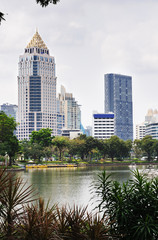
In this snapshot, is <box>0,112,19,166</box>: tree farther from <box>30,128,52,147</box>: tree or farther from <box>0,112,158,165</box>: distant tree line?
<box>30,128,52,147</box>: tree

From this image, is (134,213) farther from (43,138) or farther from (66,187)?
(43,138)

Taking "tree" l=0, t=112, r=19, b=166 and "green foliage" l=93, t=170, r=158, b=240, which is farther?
"tree" l=0, t=112, r=19, b=166

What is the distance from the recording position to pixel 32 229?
376 inches

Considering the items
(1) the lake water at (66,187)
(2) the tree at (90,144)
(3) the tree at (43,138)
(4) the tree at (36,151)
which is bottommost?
(1) the lake water at (66,187)

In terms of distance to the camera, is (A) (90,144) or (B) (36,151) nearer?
(B) (36,151)

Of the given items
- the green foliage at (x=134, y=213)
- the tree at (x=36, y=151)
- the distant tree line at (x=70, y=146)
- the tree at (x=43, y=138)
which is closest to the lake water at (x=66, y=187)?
the green foliage at (x=134, y=213)

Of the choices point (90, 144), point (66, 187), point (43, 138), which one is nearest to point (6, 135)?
point (66, 187)

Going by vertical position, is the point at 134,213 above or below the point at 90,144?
below

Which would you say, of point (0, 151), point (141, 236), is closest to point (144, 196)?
point (141, 236)

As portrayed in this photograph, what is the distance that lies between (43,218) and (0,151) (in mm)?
69392

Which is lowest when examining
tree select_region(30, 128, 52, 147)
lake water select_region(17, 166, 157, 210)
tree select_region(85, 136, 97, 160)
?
lake water select_region(17, 166, 157, 210)

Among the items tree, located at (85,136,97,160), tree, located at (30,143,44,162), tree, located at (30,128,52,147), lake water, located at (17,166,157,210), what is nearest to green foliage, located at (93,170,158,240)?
lake water, located at (17,166,157,210)

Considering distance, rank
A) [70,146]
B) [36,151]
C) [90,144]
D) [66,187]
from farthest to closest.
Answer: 1. [90,144]
2. [70,146]
3. [36,151]
4. [66,187]

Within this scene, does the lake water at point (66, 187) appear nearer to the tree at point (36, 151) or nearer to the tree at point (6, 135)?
the tree at point (6, 135)
